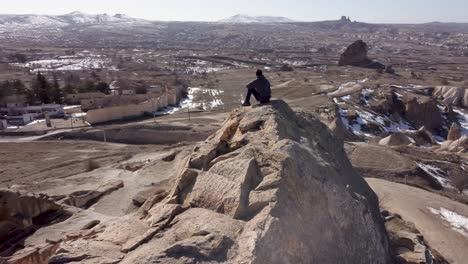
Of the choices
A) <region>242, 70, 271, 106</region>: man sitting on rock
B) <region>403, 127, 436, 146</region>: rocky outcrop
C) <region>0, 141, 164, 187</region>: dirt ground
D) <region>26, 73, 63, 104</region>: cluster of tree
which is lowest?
<region>403, 127, 436, 146</region>: rocky outcrop

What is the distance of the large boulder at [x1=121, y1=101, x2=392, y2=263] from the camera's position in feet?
22.7

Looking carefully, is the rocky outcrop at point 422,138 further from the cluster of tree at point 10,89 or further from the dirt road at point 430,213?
the cluster of tree at point 10,89

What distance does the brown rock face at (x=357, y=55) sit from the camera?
75.0 meters

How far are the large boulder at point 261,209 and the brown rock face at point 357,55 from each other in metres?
68.3

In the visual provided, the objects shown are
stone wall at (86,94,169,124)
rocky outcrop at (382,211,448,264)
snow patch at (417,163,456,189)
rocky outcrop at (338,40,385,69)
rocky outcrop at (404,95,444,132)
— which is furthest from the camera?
rocky outcrop at (338,40,385,69)

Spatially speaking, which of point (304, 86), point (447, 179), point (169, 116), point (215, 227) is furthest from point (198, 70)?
point (215, 227)

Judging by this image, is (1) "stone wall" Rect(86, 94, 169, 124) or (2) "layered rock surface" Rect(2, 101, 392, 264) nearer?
(2) "layered rock surface" Rect(2, 101, 392, 264)

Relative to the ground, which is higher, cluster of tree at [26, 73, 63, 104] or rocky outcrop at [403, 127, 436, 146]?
cluster of tree at [26, 73, 63, 104]

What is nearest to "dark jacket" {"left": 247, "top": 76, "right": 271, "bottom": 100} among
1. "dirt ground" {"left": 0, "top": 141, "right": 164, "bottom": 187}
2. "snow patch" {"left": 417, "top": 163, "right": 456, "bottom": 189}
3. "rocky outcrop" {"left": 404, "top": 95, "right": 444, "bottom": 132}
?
"dirt ground" {"left": 0, "top": 141, "right": 164, "bottom": 187}

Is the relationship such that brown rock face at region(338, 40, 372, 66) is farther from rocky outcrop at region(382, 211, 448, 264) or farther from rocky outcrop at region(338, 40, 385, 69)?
rocky outcrop at region(382, 211, 448, 264)

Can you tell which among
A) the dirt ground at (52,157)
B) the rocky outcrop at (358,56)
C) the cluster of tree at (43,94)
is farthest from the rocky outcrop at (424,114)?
the cluster of tree at (43,94)

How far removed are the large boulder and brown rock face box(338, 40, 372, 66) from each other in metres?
68.3

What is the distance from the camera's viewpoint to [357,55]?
75562 mm

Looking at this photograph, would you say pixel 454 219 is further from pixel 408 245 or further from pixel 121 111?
pixel 121 111
